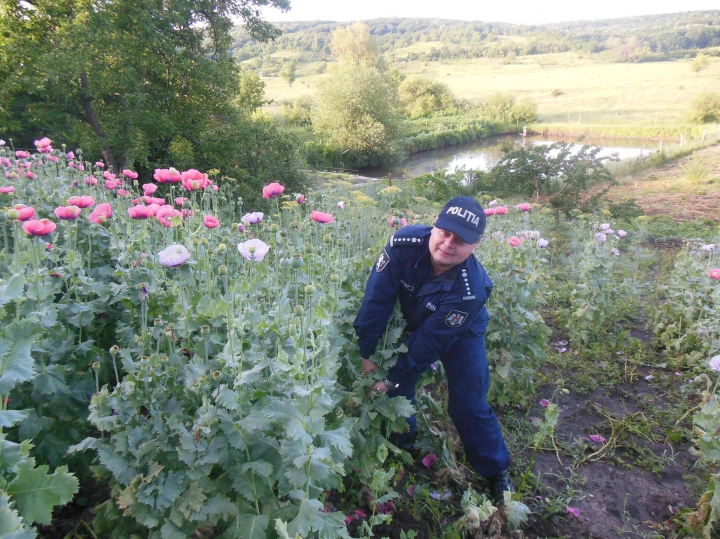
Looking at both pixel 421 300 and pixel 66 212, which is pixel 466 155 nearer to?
pixel 421 300

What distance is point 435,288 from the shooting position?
221cm

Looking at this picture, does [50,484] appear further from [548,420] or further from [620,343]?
[620,343]

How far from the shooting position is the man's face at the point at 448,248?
208 cm

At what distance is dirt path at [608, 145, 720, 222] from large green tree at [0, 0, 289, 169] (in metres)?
9.42

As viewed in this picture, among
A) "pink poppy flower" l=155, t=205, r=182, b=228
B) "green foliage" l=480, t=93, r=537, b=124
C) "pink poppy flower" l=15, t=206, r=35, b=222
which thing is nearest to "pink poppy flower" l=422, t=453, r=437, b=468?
"pink poppy flower" l=155, t=205, r=182, b=228

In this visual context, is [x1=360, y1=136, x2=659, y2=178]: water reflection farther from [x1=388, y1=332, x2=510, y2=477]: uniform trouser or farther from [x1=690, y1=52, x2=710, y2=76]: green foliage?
[x1=690, y1=52, x2=710, y2=76]: green foliage

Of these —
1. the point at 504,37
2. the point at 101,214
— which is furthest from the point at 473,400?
the point at 504,37

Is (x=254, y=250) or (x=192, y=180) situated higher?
(x=192, y=180)

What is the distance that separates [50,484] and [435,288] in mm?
1614

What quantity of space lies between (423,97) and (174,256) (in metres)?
44.6

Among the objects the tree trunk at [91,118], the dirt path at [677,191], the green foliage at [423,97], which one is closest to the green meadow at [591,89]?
the green foliage at [423,97]

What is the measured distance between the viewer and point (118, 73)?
8.23m

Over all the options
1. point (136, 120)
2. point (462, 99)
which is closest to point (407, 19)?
point (462, 99)

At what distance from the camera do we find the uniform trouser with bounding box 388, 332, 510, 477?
7.80 feet
